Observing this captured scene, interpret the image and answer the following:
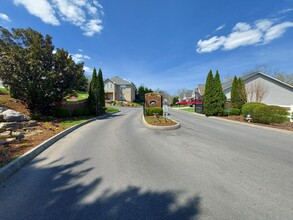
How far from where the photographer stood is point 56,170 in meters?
4.48

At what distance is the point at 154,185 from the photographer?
352 centimetres

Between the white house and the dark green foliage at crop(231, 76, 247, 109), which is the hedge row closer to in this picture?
the dark green foliage at crop(231, 76, 247, 109)

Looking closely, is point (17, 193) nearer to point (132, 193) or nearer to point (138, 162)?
point (132, 193)

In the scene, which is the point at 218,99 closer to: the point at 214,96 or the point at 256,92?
the point at 214,96

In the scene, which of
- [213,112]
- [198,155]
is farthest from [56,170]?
[213,112]

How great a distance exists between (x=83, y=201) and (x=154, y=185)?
157 centimetres

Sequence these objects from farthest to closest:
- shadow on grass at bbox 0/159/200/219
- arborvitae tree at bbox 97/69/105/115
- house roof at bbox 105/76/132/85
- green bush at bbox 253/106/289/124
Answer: house roof at bbox 105/76/132/85 → arborvitae tree at bbox 97/69/105/115 → green bush at bbox 253/106/289/124 → shadow on grass at bbox 0/159/200/219

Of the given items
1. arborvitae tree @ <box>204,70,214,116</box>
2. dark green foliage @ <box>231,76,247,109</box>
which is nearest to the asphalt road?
arborvitae tree @ <box>204,70,214,116</box>

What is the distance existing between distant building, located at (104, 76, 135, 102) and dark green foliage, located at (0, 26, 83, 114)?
119ft

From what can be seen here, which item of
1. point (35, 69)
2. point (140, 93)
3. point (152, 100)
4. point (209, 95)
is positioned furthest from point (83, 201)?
point (140, 93)

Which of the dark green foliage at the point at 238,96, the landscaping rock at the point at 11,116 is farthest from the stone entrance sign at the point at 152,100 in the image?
the landscaping rock at the point at 11,116

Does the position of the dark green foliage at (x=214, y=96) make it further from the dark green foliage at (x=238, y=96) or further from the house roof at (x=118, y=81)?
the house roof at (x=118, y=81)

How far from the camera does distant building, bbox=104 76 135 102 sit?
168ft

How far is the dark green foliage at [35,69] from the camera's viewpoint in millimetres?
12109
